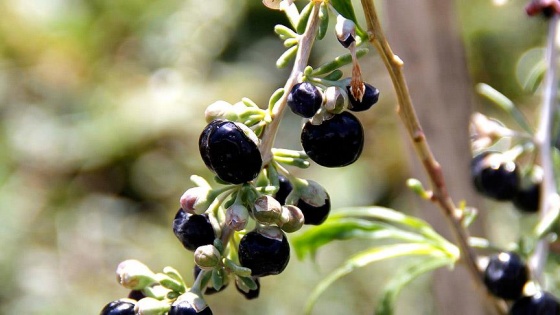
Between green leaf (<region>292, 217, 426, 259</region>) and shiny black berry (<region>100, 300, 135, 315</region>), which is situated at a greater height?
shiny black berry (<region>100, 300, 135, 315</region>)

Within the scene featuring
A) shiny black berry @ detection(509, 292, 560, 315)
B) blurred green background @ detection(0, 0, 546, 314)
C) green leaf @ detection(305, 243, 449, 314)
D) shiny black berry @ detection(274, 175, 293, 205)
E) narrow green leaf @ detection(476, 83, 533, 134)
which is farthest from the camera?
blurred green background @ detection(0, 0, 546, 314)

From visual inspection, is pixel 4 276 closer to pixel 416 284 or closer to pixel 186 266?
pixel 186 266

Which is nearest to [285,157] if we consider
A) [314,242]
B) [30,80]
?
[314,242]

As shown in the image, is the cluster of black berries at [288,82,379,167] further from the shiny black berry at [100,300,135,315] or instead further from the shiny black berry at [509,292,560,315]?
the shiny black berry at [509,292,560,315]

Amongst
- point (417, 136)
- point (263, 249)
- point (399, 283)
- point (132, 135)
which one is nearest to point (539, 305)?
point (399, 283)

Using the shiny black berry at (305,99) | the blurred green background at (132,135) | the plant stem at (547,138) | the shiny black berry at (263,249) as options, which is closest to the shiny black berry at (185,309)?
the shiny black berry at (263,249)

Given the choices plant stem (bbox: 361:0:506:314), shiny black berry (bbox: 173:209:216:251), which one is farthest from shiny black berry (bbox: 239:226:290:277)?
plant stem (bbox: 361:0:506:314)

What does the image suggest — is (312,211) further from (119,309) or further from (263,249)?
(119,309)

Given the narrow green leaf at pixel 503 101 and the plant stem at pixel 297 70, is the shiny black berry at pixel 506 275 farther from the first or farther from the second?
the plant stem at pixel 297 70
